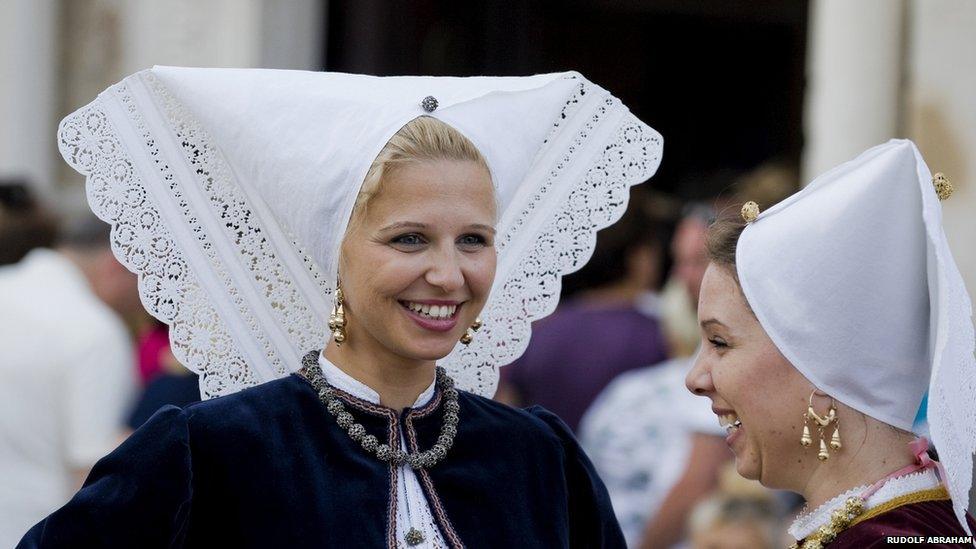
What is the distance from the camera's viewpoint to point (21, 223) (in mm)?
5309

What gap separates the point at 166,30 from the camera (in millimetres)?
8203

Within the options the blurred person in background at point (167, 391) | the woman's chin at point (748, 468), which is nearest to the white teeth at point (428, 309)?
the woman's chin at point (748, 468)

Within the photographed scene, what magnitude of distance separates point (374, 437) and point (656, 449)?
222 cm

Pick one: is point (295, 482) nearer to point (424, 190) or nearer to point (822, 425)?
point (424, 190)

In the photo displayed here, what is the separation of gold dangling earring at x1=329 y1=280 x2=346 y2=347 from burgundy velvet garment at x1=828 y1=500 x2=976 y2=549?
85 cm

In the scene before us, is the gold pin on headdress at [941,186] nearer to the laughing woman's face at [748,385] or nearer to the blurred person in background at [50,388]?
the laughing woman's face at [748,385]

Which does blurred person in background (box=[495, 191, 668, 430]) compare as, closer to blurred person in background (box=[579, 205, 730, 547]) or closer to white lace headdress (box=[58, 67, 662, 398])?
blurred person in background (box=[579, 205, 730, 547])

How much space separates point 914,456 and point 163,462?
1.17 metres

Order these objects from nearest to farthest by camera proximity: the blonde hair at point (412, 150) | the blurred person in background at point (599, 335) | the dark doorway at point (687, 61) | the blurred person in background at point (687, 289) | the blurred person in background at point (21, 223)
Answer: the blonde hair at point (412, 150) < the blurred person in background at point (687, 289) < the blurred person in background at point (599, 335) < the blurred person in background at point (21, 223) < the dark doorway at point (687, 61)

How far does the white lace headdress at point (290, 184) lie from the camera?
8.28ft

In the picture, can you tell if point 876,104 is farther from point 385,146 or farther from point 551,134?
point 385,146

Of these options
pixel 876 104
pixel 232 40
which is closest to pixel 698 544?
pixel 876 104

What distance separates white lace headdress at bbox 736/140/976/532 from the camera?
2.36 m

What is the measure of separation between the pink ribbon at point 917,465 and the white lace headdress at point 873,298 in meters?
0.04
